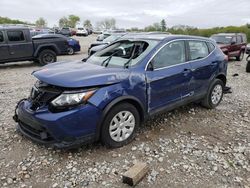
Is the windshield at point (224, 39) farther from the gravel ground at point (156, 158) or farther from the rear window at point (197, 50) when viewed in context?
the gravel ground at point (156, 158)

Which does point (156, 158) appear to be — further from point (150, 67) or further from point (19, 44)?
point (19, 44)

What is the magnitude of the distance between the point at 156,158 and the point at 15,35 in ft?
30.7

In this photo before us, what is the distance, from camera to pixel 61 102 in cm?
328

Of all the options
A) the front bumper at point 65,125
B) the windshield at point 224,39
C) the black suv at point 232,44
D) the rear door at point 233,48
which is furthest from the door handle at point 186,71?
the windshield at point 224,39

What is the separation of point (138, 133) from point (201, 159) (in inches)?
45.6

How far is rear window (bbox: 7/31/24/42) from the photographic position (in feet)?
34.7

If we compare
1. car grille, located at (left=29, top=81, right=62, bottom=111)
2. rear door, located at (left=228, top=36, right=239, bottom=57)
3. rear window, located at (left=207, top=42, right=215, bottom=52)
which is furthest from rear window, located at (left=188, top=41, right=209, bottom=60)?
rear door, located at (left=228, top=36, right=239, bottom=57)

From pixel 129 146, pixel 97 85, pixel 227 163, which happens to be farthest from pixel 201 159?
pixel 97 85

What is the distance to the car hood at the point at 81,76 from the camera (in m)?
3.32

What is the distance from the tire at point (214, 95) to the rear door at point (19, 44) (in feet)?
27.4

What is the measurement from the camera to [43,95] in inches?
138

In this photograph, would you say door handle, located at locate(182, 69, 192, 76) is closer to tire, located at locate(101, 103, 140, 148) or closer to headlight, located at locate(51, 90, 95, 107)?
tire, located at locate(101, 103, 140, 148)

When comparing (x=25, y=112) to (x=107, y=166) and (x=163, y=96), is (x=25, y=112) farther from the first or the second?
(x=163, y=96)

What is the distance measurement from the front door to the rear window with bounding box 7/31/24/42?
27.4 ft
